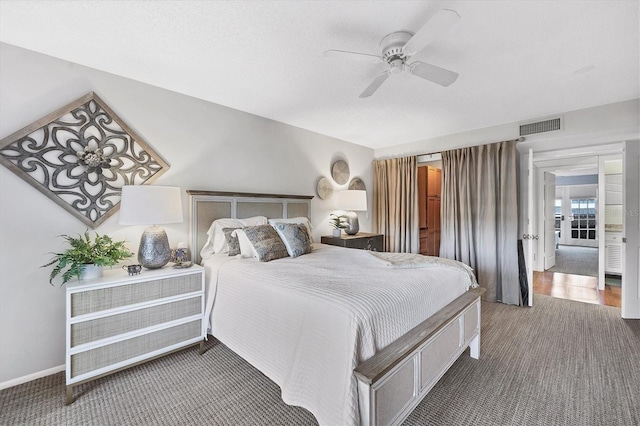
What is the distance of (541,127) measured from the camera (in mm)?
3637

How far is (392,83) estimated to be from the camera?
2758mm

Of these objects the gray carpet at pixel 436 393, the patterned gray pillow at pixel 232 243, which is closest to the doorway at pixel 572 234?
the gray carpet at pixel 436 393

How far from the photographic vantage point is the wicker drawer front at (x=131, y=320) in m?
1.96

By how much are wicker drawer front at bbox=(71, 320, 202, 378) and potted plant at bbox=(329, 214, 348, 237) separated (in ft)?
7.76

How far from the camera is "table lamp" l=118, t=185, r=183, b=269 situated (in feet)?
7.35

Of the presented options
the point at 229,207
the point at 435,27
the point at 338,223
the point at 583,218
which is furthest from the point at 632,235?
the point at 583,218

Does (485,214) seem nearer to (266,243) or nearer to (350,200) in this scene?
(350,200)

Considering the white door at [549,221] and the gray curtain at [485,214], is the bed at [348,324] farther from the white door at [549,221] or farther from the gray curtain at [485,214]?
the white door at [549,221]

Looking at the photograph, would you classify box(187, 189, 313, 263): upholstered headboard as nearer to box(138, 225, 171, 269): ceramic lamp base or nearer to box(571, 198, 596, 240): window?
box(138, 225, 171, 269): ceramic lamp base

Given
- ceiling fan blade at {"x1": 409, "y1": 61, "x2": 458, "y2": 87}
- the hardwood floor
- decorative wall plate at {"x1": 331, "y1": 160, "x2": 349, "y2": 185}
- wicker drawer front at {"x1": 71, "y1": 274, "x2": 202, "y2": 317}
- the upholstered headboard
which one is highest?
ceiling fan blade at {"x1": 409, "y1": 61, "x2": 458, "y2": 87}

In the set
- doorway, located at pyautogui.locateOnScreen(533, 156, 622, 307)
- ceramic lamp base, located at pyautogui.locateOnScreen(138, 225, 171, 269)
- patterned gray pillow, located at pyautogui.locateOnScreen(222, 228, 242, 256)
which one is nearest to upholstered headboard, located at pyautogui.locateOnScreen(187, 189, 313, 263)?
patterned gray pillow, located at pyautogui.locateOnScreen(222, 228, 242, 256)

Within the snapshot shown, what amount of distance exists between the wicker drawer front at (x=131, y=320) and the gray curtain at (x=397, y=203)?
11.9 ft

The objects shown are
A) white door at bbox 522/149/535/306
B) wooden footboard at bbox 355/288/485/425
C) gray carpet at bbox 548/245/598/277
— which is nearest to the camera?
wooden footboard at bbox 355/288/485/425

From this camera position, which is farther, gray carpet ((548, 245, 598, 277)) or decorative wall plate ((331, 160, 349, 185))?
gray carpet ((548, 245, 598, 277))
